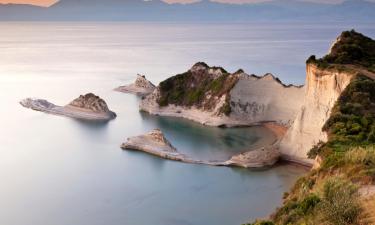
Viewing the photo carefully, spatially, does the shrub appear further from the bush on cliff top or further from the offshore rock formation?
the offshore rock formation

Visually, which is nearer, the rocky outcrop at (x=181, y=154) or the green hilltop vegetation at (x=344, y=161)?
the green hilltop vegetation at (x=344, y=161)

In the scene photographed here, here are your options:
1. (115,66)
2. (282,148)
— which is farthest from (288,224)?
(115,66)

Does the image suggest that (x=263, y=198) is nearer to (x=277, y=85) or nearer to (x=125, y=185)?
(x=125, y=185)

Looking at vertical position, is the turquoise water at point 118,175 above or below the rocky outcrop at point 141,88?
below

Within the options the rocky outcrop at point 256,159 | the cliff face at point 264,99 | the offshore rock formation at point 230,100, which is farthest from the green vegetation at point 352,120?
the offshore rock formation at point 230,100

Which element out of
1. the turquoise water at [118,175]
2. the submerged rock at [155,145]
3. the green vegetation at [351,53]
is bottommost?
the turquoise water at [118,175]

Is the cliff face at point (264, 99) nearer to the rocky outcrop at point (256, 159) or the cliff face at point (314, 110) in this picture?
the cliff face at point (314, 110)

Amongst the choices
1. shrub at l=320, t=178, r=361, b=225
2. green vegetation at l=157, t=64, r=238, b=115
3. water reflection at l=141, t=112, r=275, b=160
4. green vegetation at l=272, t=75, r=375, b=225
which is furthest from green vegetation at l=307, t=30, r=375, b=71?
shrub at l=320, t=178, r=361, b=225

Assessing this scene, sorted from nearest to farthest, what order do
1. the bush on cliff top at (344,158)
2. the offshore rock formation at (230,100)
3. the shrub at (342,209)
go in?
1. the shrub at (342,209)
2. the bush on cliff top at (344,158)
3. the offshore rock formation at (230,100)
